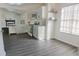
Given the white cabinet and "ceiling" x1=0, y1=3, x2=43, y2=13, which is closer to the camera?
"ceiling" x1=0, y1=3, x2=43, y2=13

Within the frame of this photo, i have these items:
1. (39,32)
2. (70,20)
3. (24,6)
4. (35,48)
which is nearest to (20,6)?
(24,6)

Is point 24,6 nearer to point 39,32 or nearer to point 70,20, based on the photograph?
point 39,32

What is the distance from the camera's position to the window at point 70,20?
1374 millimetres

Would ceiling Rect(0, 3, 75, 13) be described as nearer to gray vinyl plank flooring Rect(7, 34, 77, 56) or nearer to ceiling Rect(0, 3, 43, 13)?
ceiling Rect(0, 3, 43, 13)

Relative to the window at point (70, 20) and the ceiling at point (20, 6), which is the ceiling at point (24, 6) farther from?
the window at point (70, 20)

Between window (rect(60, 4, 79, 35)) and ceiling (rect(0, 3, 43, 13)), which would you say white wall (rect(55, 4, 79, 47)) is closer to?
window (rect(60, 4, 79, 35))

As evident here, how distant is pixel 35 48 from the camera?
142 centimetres

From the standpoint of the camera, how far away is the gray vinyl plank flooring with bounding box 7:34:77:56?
4.59 feet

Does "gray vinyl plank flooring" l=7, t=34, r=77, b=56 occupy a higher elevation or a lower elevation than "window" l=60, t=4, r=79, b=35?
lower

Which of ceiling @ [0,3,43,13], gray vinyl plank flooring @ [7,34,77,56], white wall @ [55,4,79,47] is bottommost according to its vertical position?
gray vinyl plank flooring @ [7,34,77,56]

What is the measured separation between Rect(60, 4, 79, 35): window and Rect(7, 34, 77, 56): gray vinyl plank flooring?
9.2 inches

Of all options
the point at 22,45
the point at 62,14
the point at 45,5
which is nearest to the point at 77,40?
the point at 62,14

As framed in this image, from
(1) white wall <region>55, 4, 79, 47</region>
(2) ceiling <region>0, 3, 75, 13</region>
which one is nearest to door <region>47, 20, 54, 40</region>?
(1) white wall <region>55, 4, 79, 47</region>

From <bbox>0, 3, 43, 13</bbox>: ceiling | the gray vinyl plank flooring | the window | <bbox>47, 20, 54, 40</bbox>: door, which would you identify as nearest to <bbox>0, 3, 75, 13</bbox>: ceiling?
<bbox>0, 3, 43, 13</bbox>: ceiling
